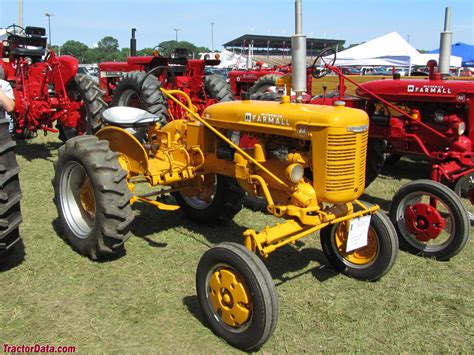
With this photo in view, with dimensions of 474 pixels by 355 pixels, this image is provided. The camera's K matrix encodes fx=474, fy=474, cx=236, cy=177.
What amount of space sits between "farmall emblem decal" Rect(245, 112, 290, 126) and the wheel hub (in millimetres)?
1689

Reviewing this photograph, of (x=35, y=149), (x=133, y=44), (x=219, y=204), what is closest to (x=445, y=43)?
(x=219, y=204)

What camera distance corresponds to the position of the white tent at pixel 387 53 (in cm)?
1793

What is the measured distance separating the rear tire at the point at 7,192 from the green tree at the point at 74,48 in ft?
284

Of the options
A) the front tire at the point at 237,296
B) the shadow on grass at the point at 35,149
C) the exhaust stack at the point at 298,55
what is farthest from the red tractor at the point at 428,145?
the shadow on grass at the point at 35,149

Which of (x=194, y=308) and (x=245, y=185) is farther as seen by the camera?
(x=245, y=185)

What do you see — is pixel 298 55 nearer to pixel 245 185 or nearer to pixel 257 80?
pixel 245 185

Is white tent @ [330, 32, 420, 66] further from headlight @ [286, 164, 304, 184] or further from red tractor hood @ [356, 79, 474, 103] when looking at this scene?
headlight @ [286, 164, 304, 184]

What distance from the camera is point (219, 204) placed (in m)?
4.54

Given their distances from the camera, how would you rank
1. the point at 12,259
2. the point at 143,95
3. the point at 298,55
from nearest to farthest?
the point at 12,259, the point at 298,55, the point at 143,95

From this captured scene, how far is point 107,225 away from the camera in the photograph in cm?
355

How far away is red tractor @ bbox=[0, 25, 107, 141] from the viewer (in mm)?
7438

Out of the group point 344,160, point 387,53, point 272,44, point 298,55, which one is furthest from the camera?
point 272,44

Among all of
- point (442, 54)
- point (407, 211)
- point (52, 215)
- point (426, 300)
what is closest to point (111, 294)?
point (52, 215)

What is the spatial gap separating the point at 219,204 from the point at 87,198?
1214 mm
